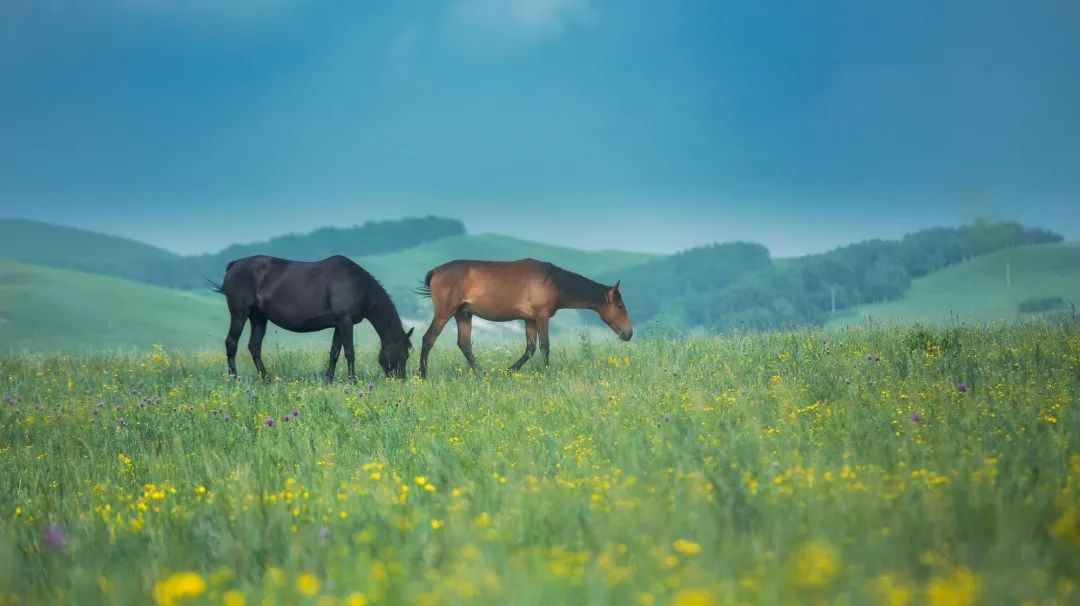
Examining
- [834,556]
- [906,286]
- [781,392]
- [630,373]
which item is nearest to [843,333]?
[630,373]

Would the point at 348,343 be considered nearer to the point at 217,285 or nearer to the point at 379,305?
the point at 379,305

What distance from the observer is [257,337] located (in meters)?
16.6

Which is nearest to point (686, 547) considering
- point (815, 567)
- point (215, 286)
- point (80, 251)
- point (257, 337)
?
point (815, 567)

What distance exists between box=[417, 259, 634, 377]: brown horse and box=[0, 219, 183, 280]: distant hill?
321 feet

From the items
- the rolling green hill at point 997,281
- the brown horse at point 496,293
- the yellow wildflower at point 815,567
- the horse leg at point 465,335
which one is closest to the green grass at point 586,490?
the yellow wildflower at point 815,567

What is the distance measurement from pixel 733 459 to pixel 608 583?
3038 millimetres

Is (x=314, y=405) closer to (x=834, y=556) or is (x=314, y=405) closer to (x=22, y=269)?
(x=834, y=556)

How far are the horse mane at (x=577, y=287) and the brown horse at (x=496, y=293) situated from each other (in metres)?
0.02

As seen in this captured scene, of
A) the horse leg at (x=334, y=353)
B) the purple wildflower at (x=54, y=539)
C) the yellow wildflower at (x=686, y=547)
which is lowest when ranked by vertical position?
the purple wildflower at (x=54, y=539)

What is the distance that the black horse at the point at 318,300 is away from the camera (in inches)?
622

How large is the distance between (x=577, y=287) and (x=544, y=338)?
1.31 metres

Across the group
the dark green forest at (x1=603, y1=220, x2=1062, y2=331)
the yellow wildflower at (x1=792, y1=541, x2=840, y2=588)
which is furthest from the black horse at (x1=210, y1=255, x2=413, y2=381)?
the dark green forest at (x1=603, y1=220, x2=1062, y2=331)

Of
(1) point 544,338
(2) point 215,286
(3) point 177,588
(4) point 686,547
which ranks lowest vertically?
(4) point 686,547

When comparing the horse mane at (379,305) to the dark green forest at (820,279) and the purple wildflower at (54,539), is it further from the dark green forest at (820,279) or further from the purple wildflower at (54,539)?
the dark green forest at (820,279)
